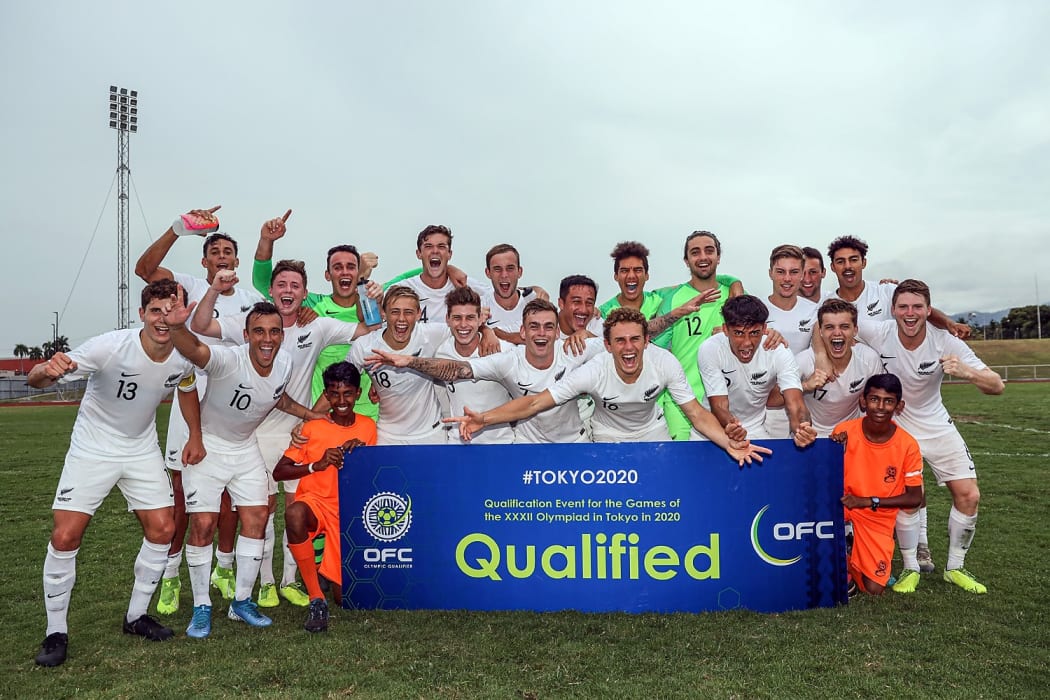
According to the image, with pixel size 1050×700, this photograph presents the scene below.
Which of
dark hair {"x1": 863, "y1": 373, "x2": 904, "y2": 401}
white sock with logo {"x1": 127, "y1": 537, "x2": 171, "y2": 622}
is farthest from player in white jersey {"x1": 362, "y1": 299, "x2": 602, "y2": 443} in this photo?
dark hair {"x1": 863, "y1": 373, "x2": 904, "y2": 401}

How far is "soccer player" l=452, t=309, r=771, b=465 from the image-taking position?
515cm

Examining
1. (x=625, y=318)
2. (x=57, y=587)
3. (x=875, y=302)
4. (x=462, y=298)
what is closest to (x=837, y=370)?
(x=875, y=302)

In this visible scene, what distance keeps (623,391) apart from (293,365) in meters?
2.71

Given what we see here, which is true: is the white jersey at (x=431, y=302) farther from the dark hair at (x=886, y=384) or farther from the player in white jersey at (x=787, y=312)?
the dark hair at (x=886, y=384)

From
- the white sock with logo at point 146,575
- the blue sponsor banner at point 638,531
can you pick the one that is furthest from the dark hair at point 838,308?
the white sock with logo at point 146,575

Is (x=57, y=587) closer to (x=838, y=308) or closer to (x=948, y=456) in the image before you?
(x=838, y=308)

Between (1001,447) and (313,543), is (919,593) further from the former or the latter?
(1001,447)

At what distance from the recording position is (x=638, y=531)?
5012 mm

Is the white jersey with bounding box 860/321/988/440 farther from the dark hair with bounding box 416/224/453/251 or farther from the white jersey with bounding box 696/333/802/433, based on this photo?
the dark hair with bounding box 416/224/453/251

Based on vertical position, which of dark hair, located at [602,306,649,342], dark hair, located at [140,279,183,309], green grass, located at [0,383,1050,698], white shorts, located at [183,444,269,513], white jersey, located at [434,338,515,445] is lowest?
green grass, located at [0,383,1050,698]

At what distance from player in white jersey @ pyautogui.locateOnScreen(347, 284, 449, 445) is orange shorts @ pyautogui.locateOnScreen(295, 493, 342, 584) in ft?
2.30

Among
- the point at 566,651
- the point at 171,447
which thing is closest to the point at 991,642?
the point at 566,651

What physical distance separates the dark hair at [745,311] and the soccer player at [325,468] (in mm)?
2848

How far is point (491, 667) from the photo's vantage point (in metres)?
4.04
